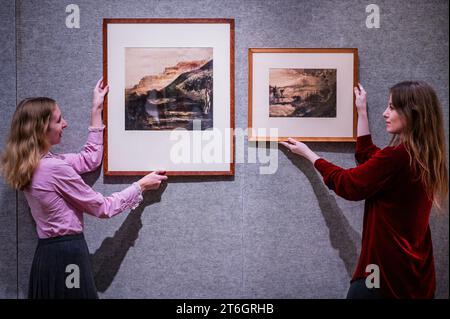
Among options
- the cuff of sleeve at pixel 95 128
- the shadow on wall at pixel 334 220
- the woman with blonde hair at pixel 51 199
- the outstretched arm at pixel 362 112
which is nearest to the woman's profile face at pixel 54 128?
the woman with blonde hair at pixel 51 199

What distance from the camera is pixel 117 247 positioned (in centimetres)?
164

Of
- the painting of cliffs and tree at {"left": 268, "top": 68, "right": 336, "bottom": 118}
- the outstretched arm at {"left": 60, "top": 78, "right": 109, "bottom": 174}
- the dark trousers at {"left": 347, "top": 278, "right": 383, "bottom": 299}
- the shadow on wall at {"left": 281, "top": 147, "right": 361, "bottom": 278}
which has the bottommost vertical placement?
the dark trousers at {"left": 347, "top": 278, "right": 383, "bottom": 299}

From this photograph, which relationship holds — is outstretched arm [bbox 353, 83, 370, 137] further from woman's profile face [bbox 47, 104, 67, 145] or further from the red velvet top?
woman's profile face [bbox 47, 104, 67, 145]

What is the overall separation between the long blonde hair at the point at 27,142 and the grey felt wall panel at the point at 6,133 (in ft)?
0.82

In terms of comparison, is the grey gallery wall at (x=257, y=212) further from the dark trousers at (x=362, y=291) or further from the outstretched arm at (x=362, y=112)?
the dark trousers at (x=362, y=291)

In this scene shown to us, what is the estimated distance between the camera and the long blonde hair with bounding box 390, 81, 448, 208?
51.7 inches

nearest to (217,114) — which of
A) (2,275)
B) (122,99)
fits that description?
(122,99)

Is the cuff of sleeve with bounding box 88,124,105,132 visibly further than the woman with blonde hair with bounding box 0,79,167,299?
Yes

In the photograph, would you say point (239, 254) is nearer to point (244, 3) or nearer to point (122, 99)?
point (122, 99)

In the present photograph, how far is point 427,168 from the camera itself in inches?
51.1

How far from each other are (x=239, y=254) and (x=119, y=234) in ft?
1.75

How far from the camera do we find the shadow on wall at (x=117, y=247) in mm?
1643

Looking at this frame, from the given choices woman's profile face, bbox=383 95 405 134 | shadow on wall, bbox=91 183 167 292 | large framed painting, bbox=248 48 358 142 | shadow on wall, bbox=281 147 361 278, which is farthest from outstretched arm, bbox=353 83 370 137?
shadow on wall, bbox=91 183 167 292

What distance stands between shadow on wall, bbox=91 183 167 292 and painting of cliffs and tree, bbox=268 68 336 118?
620 mm
